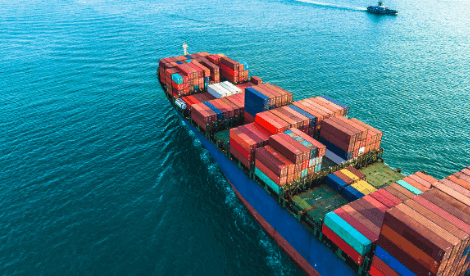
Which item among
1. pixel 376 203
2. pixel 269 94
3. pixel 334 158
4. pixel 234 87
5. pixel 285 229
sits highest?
pixel 269 94

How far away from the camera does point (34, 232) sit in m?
45.0

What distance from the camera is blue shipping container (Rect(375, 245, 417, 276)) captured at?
2722 centimetres

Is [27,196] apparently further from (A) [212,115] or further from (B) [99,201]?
(A) [212,115]

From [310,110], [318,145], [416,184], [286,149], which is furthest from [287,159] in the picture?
[416,184]

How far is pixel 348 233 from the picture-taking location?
106ft

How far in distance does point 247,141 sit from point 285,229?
545 inches

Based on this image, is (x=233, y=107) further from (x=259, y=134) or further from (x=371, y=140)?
(x=371, y=140)

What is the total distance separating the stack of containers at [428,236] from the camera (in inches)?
989

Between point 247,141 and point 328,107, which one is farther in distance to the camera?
point 328,107

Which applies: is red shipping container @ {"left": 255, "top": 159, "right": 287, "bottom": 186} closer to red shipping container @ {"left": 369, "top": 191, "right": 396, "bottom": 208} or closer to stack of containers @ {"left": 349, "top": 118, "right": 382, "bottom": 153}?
red shipping container @ {"left": 369, "top": 191, "right": 396, "bottom": 208}

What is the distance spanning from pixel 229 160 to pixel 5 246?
34.7 metres

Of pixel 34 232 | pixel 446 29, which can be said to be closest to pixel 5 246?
pixel 34 232

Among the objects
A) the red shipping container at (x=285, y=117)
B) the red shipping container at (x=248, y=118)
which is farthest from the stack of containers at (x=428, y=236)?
the red shipping container at (x=248, y=118)

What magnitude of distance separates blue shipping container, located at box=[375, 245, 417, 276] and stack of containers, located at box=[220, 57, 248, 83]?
52038mm
